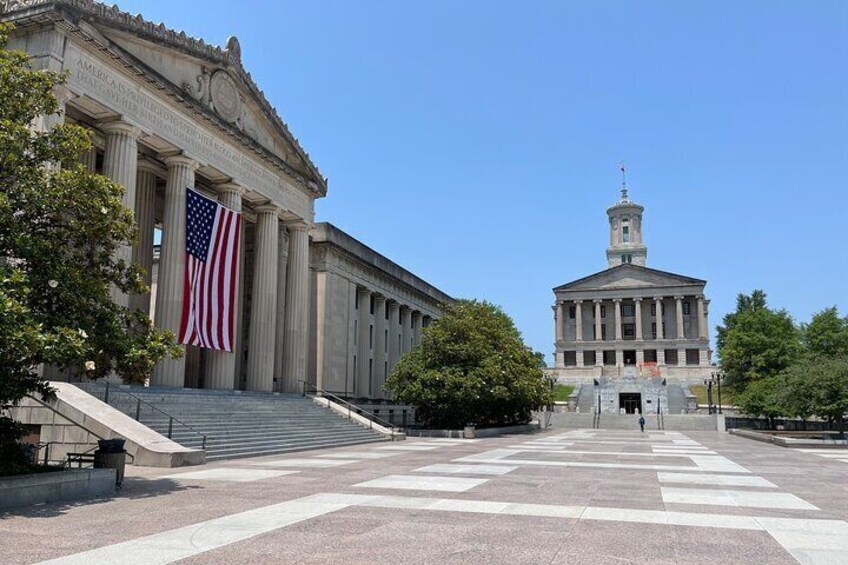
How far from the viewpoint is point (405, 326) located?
205 feet

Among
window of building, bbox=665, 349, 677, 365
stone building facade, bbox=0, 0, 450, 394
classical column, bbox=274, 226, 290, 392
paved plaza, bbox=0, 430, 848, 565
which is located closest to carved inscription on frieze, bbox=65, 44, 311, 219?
stone building facade, bbox=0, 0, 450, 394

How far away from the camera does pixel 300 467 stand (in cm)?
1836

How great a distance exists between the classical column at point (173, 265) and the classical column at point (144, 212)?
264 centimetres

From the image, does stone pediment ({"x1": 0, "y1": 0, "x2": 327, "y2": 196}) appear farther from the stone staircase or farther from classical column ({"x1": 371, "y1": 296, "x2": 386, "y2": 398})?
classical column ({"x1": 371, "y1": 296, "x2": 386, "y2": 398})

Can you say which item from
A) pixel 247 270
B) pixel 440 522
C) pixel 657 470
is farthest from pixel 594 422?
pixel 440 522

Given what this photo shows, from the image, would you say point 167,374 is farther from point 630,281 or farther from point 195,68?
point 630,281

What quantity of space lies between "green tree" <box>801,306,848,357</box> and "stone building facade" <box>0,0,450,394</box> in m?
46.7

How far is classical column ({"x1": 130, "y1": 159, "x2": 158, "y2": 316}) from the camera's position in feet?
105

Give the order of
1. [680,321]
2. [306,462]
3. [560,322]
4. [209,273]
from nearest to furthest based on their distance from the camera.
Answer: [306,462] < [209,273] < [680,321] < [560,322]

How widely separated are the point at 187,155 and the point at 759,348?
2235 inches

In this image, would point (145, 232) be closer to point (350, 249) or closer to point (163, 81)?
point (163, 81)

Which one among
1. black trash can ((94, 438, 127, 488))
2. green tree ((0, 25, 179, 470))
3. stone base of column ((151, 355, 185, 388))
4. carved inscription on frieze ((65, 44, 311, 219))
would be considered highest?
carved inscription on frieze ((65, 44, 311, 219))

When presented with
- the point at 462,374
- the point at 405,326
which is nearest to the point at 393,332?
the point at 405,326

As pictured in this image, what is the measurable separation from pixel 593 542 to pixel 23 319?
9.67 m
